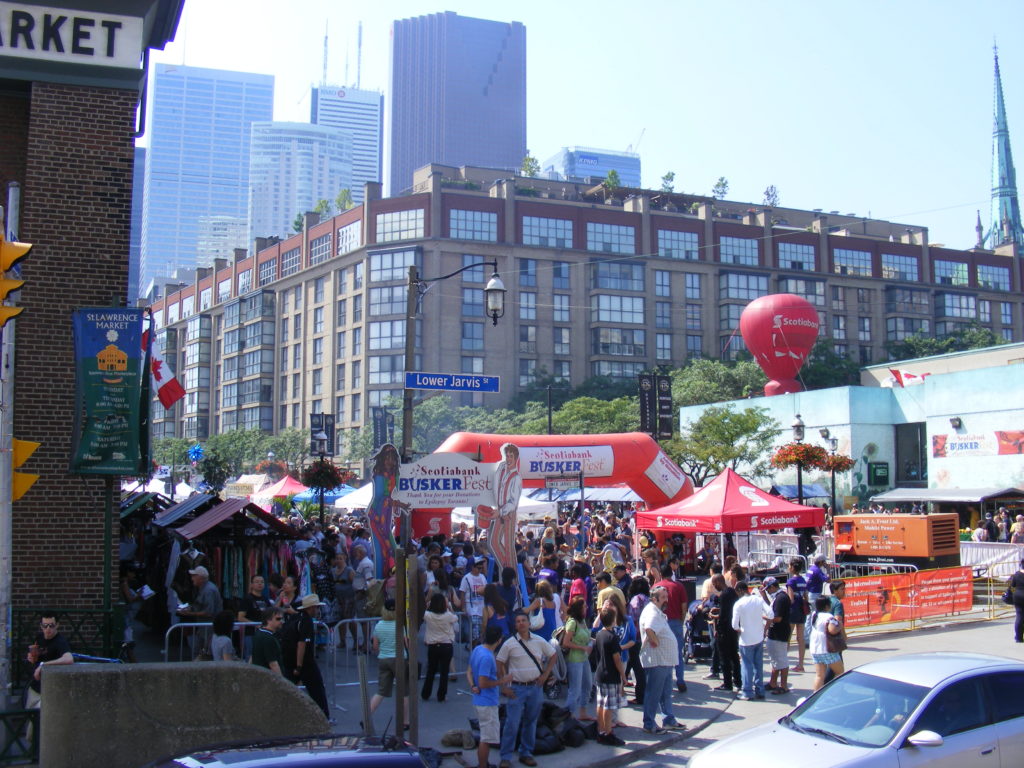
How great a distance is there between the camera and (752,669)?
1279 centimetres

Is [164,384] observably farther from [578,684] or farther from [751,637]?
[751,637]

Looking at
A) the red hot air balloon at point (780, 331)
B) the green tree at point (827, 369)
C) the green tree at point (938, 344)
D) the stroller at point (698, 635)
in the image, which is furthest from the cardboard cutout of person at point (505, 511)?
the green tree at point (938, 344)

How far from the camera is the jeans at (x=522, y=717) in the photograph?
9781mm

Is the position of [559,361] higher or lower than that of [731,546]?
higher

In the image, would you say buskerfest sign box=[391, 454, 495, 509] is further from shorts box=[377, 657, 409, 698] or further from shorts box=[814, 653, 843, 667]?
shorts box=[814, 653, 843, 667]

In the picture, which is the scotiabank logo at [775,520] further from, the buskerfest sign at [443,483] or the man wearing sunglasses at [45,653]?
the man wearing sunglasses at [45,653]

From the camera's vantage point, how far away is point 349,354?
264 ft

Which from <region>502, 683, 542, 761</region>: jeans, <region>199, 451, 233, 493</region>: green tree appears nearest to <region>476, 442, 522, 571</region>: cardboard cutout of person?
<region>502, 683, 542, 761</region>: jeans

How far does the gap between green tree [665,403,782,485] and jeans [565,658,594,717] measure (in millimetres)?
31857

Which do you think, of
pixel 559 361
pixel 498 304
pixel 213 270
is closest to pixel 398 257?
pixel 559 361

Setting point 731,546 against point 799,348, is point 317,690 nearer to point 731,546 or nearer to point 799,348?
point 731,546

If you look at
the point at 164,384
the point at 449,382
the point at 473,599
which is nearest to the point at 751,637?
the point at 473,599

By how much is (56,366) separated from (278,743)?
887 cm

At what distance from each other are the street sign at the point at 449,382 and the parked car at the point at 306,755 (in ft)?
24.1
